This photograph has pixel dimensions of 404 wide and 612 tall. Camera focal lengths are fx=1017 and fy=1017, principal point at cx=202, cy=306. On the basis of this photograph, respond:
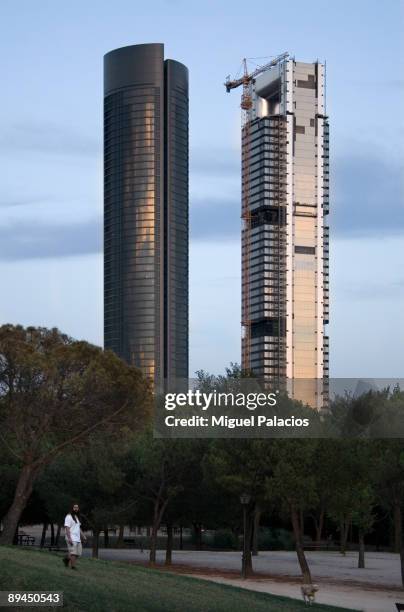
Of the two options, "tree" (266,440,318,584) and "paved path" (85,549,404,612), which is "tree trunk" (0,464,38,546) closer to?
"paved path" (85,549,404,612)

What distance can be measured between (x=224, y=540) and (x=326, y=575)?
36.2m

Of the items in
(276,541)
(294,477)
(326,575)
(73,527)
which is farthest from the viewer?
(276,541)

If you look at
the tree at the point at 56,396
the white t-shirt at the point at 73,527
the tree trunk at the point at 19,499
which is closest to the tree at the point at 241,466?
the tree at the point at 56,396

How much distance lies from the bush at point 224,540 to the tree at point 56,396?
Answer: 42.8m

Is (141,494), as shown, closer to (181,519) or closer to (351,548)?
(181,519)

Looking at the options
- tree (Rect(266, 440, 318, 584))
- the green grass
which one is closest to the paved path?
tree (Rect(266, 440, 318, 584))

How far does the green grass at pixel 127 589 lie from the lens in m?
24.8

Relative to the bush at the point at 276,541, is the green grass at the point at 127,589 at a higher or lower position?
higher

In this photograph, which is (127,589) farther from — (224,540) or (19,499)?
(224,540)

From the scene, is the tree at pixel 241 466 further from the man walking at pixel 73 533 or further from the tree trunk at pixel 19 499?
the man walking at pixel 73 533

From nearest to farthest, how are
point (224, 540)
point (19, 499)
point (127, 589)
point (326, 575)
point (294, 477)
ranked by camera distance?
point (127, 589), point (294, 477), point (19, 499), point (326, 575), point (224, 540)

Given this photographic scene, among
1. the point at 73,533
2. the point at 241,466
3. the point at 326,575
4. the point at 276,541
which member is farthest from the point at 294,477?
the point at 276,541

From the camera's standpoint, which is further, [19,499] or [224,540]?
[224,540]

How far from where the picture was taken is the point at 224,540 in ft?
305
